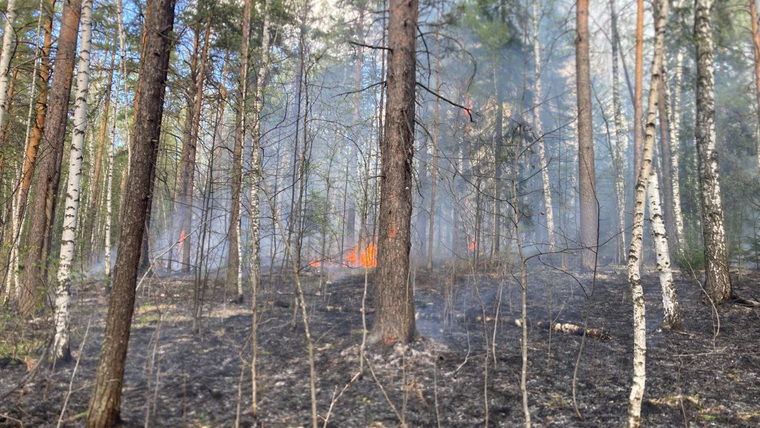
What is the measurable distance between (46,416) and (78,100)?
4237mm

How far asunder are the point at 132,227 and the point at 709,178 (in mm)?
9413

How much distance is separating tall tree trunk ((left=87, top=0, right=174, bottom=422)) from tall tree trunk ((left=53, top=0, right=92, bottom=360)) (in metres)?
2.27

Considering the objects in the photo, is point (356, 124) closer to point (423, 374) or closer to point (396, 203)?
point (396, 203)

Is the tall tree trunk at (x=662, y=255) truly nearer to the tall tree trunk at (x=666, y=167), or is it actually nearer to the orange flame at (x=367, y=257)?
the orange flame at (x=367, y=257)

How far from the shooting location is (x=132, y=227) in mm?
4352

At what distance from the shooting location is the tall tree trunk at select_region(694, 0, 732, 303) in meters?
8.00

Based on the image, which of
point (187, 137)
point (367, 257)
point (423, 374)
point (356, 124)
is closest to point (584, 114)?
point (356, 124)

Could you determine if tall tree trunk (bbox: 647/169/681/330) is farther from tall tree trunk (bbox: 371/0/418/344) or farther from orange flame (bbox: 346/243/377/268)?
orange flame (bbox: 346/243/377/268)

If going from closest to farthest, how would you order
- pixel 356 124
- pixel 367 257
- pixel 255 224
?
1. pixel 367 257
2. pixel 255 224
3. pixel 356 124

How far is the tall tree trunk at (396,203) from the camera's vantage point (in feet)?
21.9

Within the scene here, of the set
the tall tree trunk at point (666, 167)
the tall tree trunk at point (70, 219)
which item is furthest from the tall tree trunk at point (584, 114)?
the tall tree trunk at point (70, 219)

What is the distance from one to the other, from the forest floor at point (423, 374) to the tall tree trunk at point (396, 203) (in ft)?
1.56

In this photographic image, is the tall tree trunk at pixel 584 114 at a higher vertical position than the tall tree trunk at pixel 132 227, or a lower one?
higher

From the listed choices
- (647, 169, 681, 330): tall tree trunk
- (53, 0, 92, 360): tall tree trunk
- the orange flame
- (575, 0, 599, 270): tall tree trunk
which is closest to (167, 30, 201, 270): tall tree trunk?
(53, 0, 92, 360): tall tree trunk
